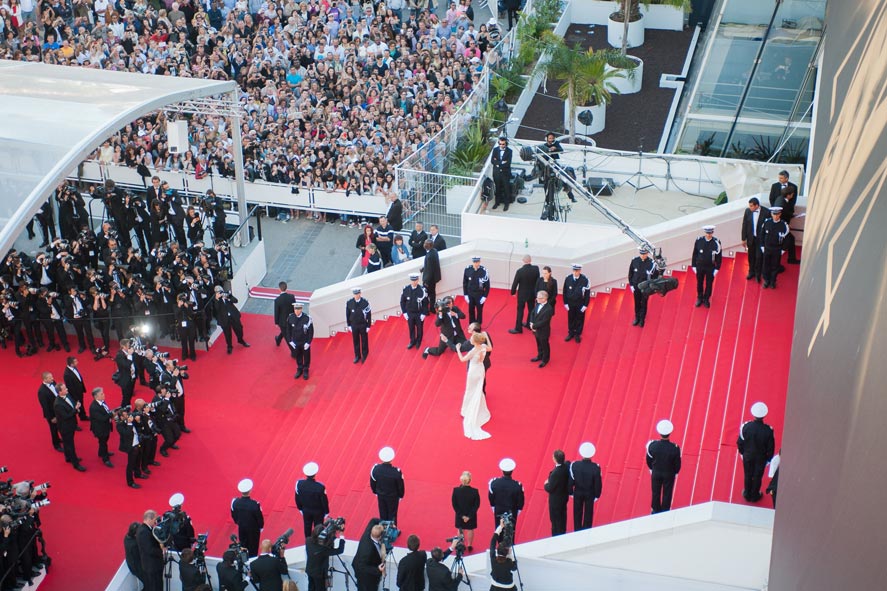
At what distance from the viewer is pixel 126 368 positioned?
649 inches

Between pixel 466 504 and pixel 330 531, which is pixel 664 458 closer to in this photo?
pixel 466 504

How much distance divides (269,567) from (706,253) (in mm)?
7640

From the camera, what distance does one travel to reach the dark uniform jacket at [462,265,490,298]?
17031 millimetres

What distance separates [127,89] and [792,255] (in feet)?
34.8

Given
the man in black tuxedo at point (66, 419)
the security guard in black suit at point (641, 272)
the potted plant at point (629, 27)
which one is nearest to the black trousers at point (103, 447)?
Result: the man in black tuxedo at point (66, 419)

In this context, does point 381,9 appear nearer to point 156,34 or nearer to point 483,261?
point 156,34

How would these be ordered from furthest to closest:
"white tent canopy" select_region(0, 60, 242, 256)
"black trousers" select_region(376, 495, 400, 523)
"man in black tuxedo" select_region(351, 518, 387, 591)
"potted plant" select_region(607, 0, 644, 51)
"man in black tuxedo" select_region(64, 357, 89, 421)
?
"potted plant" select_region(607, 0, 644, 51), "man in black tuxedo" select_region(64, 357, 89, 421), "white tent canopy" select_region(0, 60, 242, 256), "black trousers" select_region(376, 495, 400, 523), "man in black tuxedo" select_region(351, 518, 387, 591)

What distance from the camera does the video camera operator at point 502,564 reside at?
38.0ft

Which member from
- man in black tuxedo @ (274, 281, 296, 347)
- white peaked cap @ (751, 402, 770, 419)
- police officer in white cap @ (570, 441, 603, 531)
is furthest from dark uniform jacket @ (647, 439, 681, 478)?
man in black tuxedo @ (274, 281, 296, 347)

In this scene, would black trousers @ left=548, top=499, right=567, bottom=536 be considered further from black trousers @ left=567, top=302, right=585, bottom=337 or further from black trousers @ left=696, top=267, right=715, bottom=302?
black trousers @ left=696, top=267, right=715, bottom=302

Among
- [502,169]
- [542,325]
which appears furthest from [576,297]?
[502,169]

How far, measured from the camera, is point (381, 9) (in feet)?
84.0

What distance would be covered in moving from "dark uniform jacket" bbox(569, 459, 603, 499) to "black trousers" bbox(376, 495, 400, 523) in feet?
7.15

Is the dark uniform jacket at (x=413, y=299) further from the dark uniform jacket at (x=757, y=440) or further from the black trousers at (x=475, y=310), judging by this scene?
the dark uniform jacket at (x=757, y=440)
